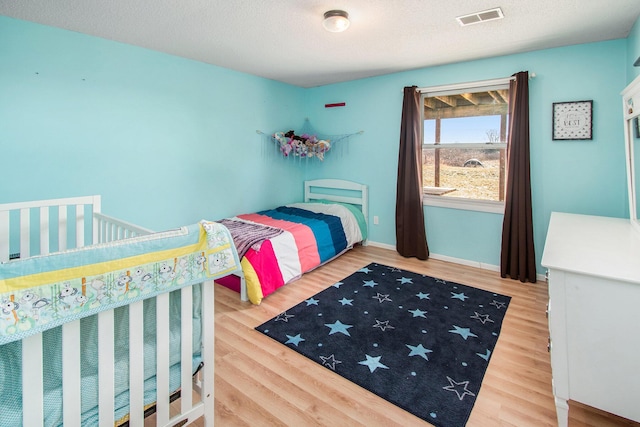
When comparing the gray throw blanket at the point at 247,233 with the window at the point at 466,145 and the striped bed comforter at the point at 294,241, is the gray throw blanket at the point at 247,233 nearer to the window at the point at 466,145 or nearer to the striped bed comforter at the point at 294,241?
the striped bed comforter at the point at 294,241

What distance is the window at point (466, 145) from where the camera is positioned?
338cm

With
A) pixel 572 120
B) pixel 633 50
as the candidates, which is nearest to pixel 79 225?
pixel 572 120

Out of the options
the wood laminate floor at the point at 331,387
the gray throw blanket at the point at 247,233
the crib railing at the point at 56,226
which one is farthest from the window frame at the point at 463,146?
the crib railing at the point at 56,226

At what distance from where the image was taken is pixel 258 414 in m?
1.58

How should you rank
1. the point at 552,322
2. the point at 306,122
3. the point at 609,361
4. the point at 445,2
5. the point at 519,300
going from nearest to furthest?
the point at 609,361 → the point at 552,322 → the point at 445,2 → the point at 519,300 → the point at 306,122

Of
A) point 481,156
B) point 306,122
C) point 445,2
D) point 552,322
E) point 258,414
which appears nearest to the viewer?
point 552,322

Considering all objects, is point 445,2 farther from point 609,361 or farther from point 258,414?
point 258,414

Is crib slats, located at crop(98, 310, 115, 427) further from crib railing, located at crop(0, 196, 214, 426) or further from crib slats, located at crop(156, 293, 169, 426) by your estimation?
crib slats, located at crop(156, 293, 169, 426)

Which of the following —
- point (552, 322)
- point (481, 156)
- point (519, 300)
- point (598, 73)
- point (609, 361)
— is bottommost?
point (519, 300)

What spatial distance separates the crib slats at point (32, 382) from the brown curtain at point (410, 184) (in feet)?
11.3

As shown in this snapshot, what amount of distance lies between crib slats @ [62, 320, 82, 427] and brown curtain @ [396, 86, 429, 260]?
132 inches

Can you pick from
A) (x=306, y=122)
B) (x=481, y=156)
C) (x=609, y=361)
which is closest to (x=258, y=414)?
(x=609, y=361)

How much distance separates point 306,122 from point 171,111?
203cm

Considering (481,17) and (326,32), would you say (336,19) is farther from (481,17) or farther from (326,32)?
(481,17)
